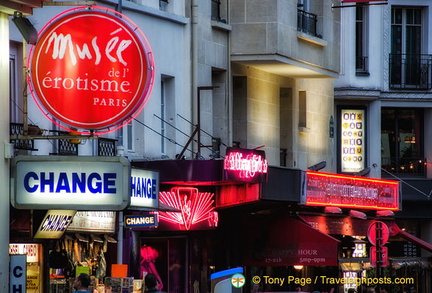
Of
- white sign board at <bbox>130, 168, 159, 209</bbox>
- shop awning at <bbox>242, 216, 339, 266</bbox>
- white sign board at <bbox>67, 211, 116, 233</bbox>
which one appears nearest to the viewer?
white sign board at <bbox>130, 168, 159, 209</bbox>

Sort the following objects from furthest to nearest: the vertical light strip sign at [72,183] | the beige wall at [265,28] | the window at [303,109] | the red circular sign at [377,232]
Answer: the window at [303,109] < the red circular sign at [377,232] < the beige wall at [265,28] < the vertical light strip sign at [72,183]

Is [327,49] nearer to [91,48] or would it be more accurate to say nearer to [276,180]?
[276,180]

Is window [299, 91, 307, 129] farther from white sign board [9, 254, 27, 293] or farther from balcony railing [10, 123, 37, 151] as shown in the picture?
white sign board [9, 254, 27, 293]

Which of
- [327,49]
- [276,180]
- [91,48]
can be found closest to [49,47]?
[91,48]

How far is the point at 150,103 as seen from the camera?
30047 mm

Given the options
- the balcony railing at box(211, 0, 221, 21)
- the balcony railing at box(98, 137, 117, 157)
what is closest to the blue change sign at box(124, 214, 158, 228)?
the balcony railing at box(98, 137, 117, 157)

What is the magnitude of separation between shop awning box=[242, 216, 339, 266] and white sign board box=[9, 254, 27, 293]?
12.2 meters

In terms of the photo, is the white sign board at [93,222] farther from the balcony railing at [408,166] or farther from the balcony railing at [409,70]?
the balcony railing at [409,70]

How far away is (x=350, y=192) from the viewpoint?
37.6 m

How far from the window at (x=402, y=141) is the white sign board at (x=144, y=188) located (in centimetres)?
1955

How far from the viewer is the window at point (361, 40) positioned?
1683 inches

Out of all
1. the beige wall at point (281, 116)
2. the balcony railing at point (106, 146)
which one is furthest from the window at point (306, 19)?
the balcony railing at point (106, 146)

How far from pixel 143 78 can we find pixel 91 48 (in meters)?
0.99

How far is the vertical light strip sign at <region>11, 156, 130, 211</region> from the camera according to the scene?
911 inches
